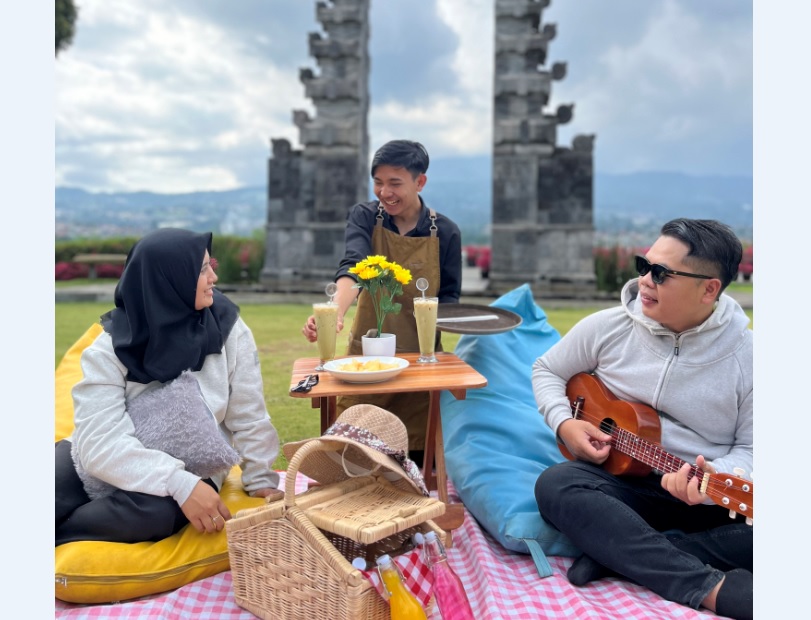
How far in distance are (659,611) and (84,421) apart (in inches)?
87.0

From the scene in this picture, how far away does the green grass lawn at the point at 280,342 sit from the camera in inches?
187

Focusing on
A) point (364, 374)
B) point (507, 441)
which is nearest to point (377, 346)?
point (364, 374)

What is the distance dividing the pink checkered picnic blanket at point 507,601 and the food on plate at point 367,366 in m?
0.89

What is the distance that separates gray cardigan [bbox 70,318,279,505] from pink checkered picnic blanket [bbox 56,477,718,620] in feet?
1.21

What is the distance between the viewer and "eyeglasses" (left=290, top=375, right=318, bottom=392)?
2.63 metres

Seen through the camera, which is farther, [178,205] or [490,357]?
[178,205]

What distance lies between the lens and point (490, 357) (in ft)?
13.5

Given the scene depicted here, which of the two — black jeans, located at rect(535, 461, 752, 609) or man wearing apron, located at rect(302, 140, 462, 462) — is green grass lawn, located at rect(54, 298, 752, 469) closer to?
man wearing apron, located at rect(302, 140, 462, 462)

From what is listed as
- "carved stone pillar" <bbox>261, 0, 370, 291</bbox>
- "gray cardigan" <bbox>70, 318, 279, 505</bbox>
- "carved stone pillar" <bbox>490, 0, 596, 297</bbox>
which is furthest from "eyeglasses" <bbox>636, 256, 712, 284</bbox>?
"carved stone pillar" <bbox>261, 0, 370, 291</bbox>

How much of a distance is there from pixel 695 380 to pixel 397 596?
57.5 inches

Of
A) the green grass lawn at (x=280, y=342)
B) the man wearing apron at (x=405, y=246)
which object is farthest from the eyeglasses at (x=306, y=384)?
the green grass lawn at (x=280, y=342)

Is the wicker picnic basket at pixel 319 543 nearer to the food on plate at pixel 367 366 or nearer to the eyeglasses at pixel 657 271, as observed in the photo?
the food on plate at pixel 367 366

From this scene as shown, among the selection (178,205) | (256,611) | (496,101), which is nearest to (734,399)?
(256,611)

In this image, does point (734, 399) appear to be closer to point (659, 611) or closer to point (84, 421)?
point (659, 611)
